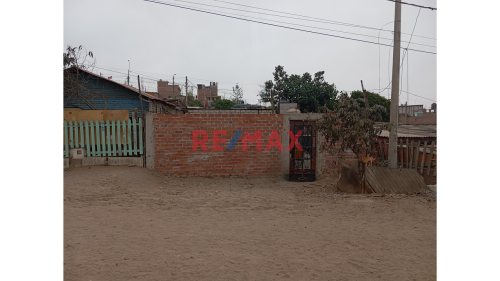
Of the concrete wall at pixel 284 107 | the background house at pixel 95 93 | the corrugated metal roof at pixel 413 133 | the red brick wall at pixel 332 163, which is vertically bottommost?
the red brick wall at pixel 332 163

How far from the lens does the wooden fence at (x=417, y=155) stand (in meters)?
7.76

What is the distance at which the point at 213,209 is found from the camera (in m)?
5.53

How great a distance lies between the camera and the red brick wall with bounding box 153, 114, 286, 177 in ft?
27.7

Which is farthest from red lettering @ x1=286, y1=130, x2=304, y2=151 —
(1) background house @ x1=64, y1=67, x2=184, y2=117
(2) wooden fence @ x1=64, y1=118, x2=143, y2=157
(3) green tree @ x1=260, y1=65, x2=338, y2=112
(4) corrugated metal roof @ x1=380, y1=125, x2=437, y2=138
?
(3) green tree @ x1=260, y1=65, x2=338, y2=112

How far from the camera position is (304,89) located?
73.0 feet

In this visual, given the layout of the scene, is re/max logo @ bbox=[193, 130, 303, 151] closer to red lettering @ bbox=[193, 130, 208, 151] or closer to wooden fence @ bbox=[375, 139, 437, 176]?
red lettering @ bbox=[193, 130, 208, 151]

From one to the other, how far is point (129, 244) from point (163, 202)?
2.42 metres

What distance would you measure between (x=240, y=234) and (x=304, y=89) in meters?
19.2

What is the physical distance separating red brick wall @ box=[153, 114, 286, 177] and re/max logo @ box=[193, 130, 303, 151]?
6cm

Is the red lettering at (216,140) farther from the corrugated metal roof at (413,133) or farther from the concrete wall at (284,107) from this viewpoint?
the corrugated metal roof at (413,133)

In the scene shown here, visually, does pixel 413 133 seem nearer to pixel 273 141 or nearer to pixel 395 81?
pixel 395 81

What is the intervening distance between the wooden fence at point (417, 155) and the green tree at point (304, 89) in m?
13.4

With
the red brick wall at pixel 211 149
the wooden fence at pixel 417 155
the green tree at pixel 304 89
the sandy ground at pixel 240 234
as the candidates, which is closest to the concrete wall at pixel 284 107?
the red brick wall at pixel 211 149

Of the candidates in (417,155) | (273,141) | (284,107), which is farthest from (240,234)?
(284,107)
